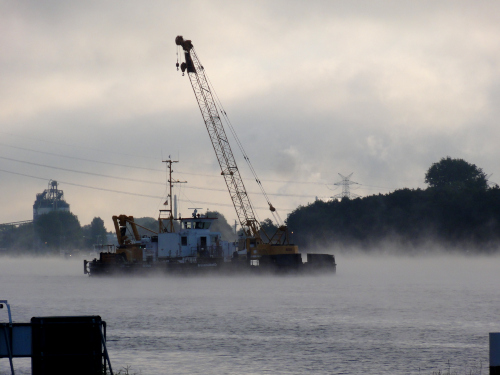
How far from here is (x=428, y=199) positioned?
562 ft

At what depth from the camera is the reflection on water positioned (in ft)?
93.8

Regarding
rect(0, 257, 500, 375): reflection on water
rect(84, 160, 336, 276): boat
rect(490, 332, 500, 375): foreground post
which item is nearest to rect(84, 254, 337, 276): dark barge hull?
rect(84, 160, 336, 276): boat

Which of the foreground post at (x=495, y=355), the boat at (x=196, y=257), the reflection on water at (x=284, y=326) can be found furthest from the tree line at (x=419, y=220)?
the foreground post at (x=495, y=355)

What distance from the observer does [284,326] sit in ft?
133

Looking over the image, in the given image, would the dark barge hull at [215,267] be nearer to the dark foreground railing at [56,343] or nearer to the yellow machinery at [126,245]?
the yellow machinery at [126,245]

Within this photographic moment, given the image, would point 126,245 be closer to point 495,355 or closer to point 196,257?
point 196,257

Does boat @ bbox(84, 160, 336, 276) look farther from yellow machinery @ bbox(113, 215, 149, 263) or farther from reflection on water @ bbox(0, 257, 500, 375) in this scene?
reflection on water @ bbox(0, 257, 500, 375)

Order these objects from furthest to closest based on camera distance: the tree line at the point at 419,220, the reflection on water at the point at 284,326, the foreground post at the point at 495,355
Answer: the tree line at the point at 419,220 < the reflection on water at the point at 284,326 < the foreground post at the point at 495,355

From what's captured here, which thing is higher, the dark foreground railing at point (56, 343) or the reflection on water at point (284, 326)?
the dark foreground railing at point (56, 343)

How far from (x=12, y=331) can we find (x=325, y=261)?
260 feet

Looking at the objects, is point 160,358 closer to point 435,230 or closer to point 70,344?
point 70,344

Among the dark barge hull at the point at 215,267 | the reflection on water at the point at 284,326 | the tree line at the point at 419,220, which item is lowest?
the reflection on water at the point at 284,326

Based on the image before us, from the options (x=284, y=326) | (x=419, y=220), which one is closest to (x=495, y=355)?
(x=284, y=326)

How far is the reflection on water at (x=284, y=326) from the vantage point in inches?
1125
